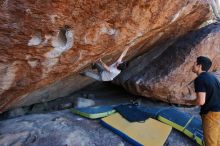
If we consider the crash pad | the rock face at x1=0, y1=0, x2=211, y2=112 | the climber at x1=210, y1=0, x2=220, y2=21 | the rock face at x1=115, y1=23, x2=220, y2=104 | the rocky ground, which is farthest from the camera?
the rock face at x1=115, y1=23, x2=220, y2=104

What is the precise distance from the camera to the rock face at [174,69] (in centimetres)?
612

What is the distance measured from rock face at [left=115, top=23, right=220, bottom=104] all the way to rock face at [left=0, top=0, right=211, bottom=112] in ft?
4.03

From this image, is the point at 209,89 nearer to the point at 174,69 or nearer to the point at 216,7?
the point at 174,69

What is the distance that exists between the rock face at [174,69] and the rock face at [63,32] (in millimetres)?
1229

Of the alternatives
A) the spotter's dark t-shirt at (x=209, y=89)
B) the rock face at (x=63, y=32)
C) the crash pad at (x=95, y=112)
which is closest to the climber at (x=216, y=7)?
the rock face at (x=63, y=32)

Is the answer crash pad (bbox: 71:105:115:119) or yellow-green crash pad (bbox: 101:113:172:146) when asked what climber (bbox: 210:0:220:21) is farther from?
crash pad (bbox: 71:105:115:119)

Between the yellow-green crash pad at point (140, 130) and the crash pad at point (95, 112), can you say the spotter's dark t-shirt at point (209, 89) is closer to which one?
the yellow-green crash pad at point (140, 130)

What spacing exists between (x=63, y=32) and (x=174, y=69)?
312cm

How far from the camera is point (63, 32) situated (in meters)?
3.79

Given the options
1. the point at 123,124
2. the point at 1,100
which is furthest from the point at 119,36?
the point at 1,100

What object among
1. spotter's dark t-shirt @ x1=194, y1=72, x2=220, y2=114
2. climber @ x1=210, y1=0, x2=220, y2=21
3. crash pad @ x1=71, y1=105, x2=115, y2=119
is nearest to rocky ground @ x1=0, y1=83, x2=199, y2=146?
crash pad @ x1=71, y1=105, x2=115, y2=119

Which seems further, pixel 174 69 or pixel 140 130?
pixel 174 69

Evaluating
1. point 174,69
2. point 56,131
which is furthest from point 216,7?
point 56,131

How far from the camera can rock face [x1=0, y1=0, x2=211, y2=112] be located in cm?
328
